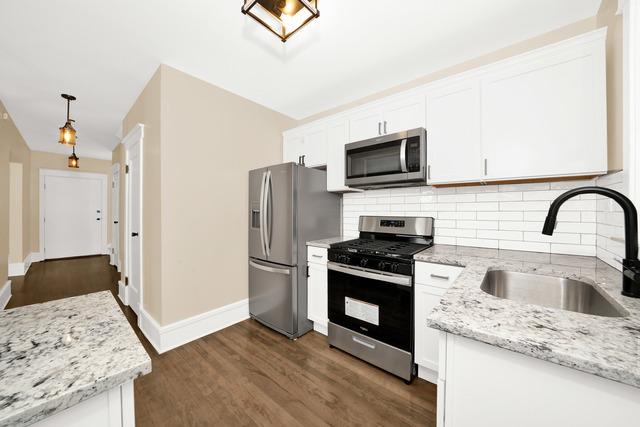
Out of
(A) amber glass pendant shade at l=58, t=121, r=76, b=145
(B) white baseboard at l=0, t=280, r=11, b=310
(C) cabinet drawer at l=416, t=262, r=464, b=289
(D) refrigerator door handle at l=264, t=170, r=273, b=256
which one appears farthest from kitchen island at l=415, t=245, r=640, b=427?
(B) white baseboard at l=0, t=280, r=11, b=310

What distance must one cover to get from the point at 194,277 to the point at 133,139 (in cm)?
177

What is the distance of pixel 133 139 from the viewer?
9.25 ft

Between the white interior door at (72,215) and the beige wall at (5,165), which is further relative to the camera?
the white interior door at (72,215)

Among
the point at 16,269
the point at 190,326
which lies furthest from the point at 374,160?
the point at 16,269

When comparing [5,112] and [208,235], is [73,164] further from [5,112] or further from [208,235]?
[208,235]

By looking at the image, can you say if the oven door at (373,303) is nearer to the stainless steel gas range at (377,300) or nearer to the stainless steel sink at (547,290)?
the stainless steel gas range at (377,300)

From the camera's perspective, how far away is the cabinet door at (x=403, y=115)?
6.96ft

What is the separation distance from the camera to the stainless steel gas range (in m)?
1.78

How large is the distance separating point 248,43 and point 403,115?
4.64ft

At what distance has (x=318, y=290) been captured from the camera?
2396 millimetres

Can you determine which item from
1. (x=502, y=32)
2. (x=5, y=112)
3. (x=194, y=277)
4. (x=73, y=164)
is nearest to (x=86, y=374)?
(x=194, y=277)

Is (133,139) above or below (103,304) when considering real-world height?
above

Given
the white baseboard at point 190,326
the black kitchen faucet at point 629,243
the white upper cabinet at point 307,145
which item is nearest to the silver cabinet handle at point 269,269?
the white baseboard at point 190,326

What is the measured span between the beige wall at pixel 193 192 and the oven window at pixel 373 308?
4.04ft
